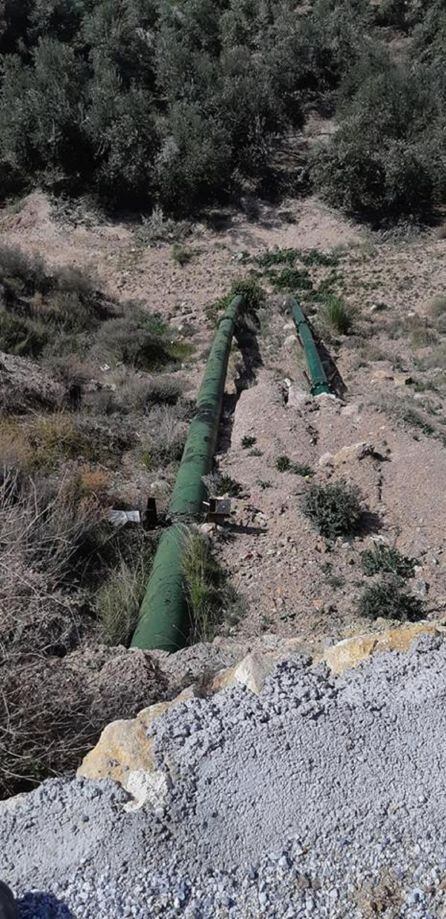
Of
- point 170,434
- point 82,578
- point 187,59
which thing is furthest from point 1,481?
point 187,59

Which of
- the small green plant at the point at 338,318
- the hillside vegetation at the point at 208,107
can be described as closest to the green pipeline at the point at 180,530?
the small green plant at the point at 338,318

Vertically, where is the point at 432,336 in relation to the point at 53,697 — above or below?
below

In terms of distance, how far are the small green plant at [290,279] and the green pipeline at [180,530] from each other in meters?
4.67

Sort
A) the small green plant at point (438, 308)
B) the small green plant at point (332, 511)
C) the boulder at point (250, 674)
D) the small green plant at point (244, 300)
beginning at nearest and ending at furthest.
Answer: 1. the boulder at point (250, 674)
2. the small green plant at point (332, 511)
3. the small green plant at point (438, 308)
4. the small green plant at point (244, 300)

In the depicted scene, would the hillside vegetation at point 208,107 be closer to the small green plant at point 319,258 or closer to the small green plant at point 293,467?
the small green plant at point 319,258

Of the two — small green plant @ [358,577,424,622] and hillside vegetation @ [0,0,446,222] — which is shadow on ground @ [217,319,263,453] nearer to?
small green plant @ [358,577,424,622]

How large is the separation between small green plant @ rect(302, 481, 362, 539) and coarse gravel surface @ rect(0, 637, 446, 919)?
2.94 meters

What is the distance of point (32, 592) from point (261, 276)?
11786 mm

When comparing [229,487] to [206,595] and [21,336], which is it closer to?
[206,595]

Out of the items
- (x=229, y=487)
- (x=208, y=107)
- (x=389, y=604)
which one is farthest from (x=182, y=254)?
(x=389, y=604)

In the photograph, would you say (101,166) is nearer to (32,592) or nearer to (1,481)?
(1,481)

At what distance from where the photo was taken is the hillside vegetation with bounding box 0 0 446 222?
1725cm

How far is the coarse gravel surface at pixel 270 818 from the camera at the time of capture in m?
2.62

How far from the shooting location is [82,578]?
5.77 meters
